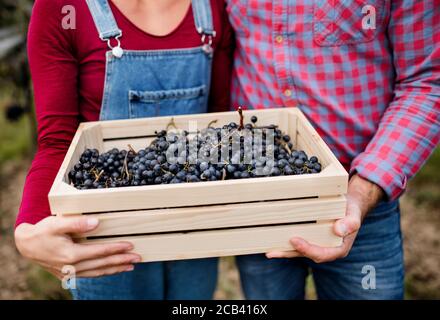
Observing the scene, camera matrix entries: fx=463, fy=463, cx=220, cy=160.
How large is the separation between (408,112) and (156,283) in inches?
40.5

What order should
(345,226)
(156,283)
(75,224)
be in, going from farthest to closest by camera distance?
(156,283) → (345,226) → (75,224)

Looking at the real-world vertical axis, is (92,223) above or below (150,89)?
below

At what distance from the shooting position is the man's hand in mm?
1208

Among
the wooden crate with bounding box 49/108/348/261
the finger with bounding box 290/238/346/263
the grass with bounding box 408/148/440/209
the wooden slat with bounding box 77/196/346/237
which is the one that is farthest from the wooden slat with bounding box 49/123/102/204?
the grass with bounding box 408/148/440/209

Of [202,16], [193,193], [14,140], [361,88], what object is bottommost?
[14,140]

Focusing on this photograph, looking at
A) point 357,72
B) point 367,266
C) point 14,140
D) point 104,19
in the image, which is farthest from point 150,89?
point 14,140

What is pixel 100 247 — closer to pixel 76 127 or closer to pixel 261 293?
pixel 76 127

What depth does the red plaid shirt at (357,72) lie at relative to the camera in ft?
4.55

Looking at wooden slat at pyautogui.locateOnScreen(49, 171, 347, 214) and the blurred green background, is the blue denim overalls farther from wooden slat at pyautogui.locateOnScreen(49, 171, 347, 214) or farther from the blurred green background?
the blurred green background

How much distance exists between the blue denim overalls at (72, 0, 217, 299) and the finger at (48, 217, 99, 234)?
1.57 feet

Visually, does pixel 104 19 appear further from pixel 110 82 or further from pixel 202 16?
pixel 202 16

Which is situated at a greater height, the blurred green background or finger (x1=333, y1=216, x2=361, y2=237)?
finger (x1=333, y1=216, x2=361, y2=237)

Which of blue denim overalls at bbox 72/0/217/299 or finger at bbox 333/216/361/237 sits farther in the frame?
blue denim overalls at bbox 72/0/217/299

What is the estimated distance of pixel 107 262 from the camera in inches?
47.9
